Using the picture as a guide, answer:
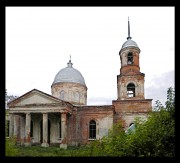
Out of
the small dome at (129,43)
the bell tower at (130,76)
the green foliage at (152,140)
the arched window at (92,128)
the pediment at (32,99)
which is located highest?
the small dome at (129,43)

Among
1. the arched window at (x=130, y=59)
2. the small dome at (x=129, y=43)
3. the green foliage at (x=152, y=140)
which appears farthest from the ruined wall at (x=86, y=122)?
the green foliage at (x=152, y=140)

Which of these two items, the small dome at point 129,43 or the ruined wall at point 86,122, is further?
the small dome at point 129,43

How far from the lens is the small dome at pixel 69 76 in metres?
33.8

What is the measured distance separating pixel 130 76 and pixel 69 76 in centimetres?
860

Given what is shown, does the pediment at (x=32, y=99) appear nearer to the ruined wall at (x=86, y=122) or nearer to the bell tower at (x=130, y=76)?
the ruined wall at (x=86, y=122)

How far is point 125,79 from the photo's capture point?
1155 inches

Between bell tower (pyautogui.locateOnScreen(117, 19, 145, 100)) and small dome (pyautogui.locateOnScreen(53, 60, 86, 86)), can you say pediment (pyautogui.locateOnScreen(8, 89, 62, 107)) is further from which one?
bell tower (pyautogui.locateOnScreen(117, 19, 145, 100))

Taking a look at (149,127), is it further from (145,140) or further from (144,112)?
(144,112)

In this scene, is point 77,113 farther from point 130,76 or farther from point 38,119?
point 130,76

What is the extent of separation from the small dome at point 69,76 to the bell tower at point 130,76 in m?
6.53

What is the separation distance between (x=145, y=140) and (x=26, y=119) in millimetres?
20648

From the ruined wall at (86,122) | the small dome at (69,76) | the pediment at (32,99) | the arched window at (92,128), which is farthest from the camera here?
the small dome at (69,76)
